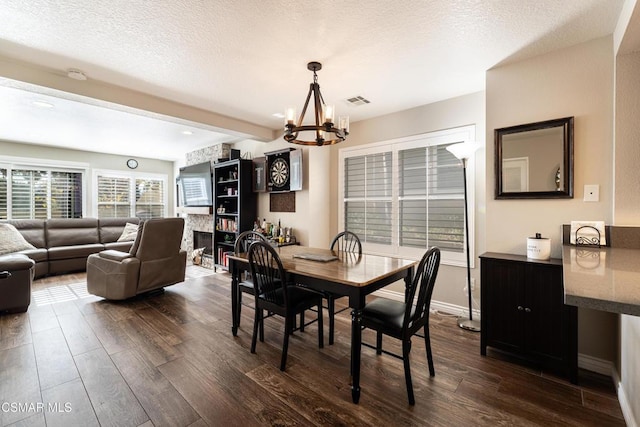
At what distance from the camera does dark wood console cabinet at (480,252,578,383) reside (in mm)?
2088

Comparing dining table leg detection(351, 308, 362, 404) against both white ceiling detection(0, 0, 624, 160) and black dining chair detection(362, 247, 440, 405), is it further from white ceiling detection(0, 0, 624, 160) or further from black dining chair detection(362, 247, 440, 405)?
white ceiling detection(0, 0, 624, 160)

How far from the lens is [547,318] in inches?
84.8

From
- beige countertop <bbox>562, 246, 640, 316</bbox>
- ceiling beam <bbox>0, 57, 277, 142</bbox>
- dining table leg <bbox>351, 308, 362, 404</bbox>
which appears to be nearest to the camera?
beige countertop <bbox>562, 246, 640, 316</bbox>

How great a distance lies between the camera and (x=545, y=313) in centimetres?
216

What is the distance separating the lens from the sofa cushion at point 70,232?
5.40 metres

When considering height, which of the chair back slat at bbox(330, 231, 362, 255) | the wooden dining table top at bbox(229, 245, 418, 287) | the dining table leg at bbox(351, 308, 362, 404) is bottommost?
the dining table leg at bbox(351, 308, 362, 404)

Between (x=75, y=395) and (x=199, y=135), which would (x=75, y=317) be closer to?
(x=75, y=395)

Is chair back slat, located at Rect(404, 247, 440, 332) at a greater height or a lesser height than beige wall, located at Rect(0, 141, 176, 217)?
lesser

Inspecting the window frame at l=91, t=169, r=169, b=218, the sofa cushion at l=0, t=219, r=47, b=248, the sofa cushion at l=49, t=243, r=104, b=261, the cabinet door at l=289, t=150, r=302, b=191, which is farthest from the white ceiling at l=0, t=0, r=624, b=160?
the window frame at l=91, t=169, r=169, b=218

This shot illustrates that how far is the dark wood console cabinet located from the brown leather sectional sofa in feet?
20.8

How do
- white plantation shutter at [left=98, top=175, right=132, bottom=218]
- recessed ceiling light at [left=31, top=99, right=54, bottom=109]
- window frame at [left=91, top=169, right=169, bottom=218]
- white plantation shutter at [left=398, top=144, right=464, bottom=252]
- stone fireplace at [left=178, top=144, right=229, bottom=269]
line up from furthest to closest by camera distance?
white plantation shutter at [left=98, top=175, right=132, bottom=218]
window frame at [left=91, top=169, right=169, bottom=218]
stone fireplace at [left=178, top=144, right=229, bottom=269]
recessed ceiling light at [left=31, top=99, right=54, bottom=109]
white plantation shutter at [left=398, top=144, right=464, bottom=252]

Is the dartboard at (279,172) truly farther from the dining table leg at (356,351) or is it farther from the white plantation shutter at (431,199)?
the dining table leg at (356,351)

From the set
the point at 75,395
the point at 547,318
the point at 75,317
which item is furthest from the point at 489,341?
the point at 75,317

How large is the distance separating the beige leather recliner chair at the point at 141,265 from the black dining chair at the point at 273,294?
2.14m
